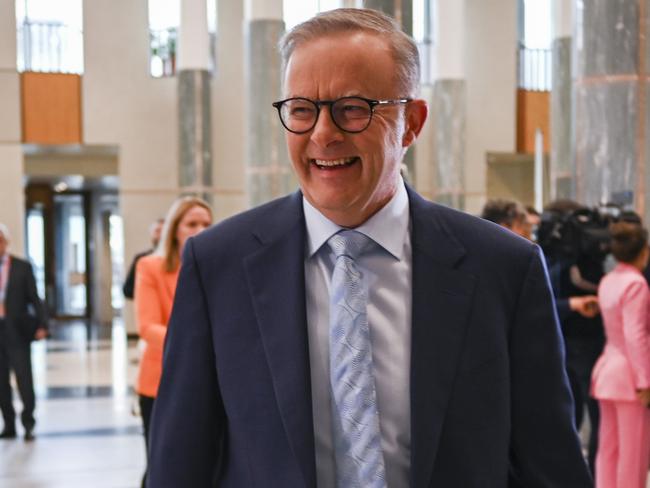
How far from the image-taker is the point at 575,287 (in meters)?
6.15

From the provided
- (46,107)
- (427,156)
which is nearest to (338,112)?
(46,107)

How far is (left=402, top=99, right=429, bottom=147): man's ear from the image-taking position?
1884mm

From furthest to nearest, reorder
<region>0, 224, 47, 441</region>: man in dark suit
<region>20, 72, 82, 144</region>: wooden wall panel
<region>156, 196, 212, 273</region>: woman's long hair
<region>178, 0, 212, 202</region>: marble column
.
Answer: <region>20, 72, 82, 144</region>: wooden wall panel
<region>178, 0, 212, 202</region>: marble column
<region>0, 224, 47, 441</region>: man in dark suit
<region>156, 196, 212, 273</region>: woman's long hair

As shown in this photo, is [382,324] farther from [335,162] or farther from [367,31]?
[367,31]

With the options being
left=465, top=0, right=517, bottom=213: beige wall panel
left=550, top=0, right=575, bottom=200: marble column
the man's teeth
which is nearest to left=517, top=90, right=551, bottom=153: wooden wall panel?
left=465, top=0, right=517, bottom=213: beige wall panel

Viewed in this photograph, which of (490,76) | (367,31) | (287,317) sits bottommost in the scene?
(287,317)

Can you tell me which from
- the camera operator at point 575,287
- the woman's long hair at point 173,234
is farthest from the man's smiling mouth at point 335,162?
the camera operator at point 575,287

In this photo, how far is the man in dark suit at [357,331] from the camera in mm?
1782

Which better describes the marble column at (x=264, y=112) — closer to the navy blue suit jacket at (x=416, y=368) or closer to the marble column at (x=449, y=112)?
the marble column at (x=449, y=112)

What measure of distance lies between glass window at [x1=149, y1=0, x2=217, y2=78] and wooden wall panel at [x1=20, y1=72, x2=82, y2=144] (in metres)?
1.73

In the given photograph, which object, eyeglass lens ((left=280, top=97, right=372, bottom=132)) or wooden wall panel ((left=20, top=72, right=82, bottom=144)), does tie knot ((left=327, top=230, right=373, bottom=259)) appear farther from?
wooden wall panel ((left=20, top=72, right=82, bottom=144))

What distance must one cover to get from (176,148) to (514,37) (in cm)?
714

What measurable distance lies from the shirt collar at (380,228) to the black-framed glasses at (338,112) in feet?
0.70

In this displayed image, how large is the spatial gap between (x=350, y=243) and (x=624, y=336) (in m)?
3.93
